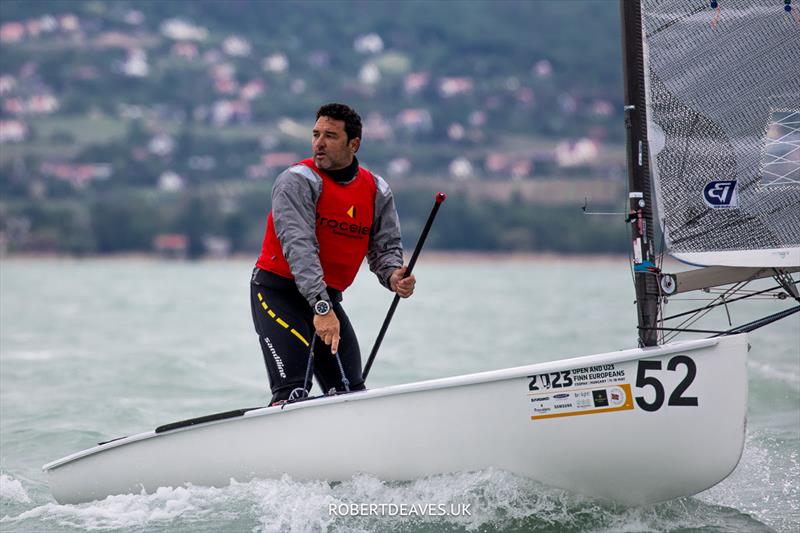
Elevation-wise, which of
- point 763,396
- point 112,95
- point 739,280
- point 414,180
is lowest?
point 763,396

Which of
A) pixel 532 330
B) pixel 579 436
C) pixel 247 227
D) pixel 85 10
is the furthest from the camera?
pixel 85 10

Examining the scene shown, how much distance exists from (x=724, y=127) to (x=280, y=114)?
95.9m

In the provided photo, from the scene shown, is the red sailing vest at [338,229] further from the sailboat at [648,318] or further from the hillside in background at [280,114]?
the hillside in background at [280,114]

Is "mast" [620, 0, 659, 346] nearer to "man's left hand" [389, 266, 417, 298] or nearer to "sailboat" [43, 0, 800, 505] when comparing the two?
"sailboat" [43, 0, 800, 505]

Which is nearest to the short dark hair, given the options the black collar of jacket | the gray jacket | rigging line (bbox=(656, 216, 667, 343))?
the black collar of jacket

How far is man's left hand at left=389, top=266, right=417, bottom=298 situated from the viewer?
4.66 m

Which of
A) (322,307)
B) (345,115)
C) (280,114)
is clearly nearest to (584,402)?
(322,307)

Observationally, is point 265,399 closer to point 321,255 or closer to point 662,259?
point 321,255

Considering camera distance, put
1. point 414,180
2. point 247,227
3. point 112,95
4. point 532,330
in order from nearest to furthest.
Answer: point 532,330
point 247,227
point 414,180
point 112,95

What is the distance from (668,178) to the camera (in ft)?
14.5

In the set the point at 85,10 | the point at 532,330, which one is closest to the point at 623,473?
the point at 532,330

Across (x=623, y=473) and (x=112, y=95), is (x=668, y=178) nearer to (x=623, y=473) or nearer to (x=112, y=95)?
(x=623, y=473)

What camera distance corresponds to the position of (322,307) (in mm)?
4371

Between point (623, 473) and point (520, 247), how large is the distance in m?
67.8
